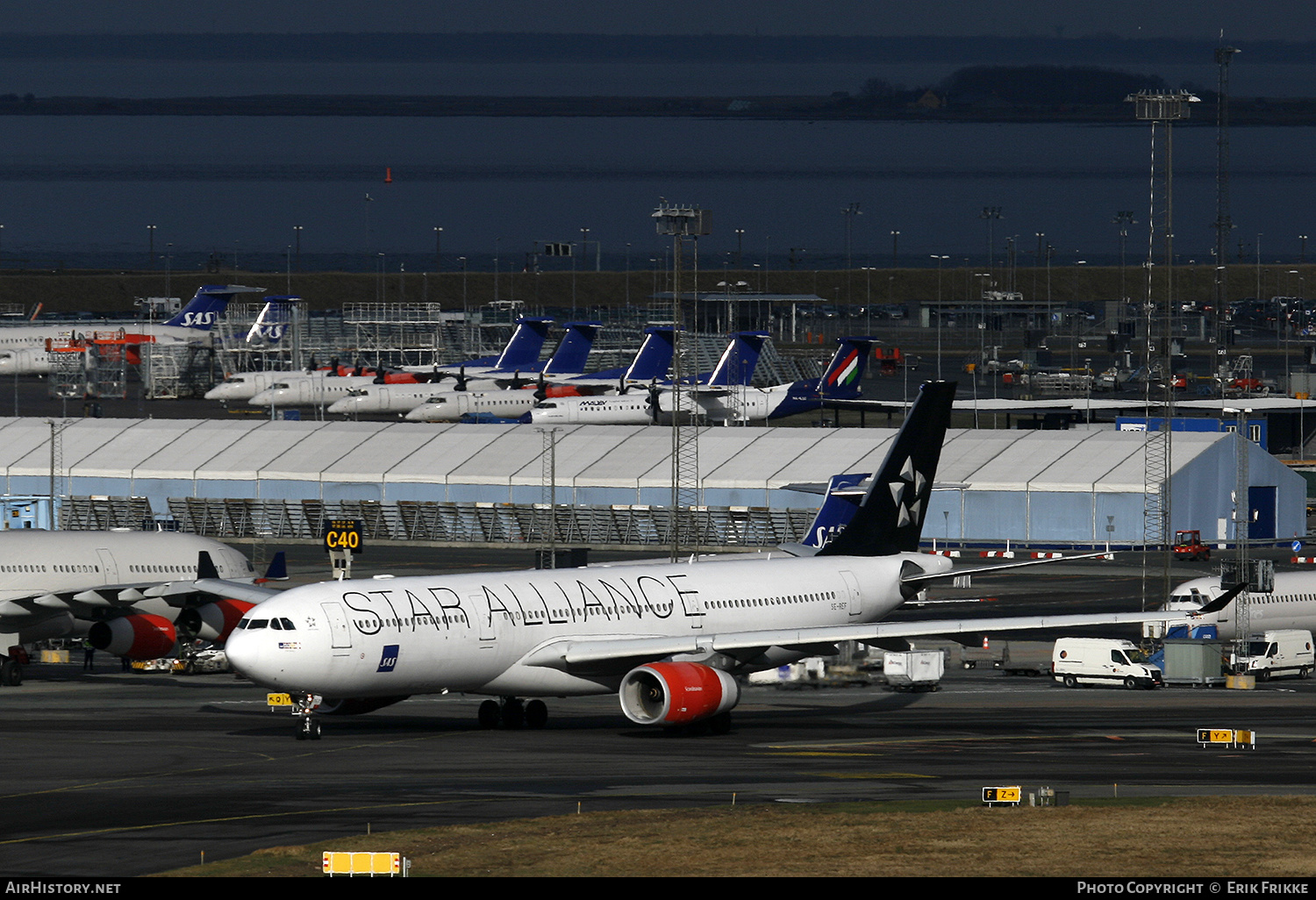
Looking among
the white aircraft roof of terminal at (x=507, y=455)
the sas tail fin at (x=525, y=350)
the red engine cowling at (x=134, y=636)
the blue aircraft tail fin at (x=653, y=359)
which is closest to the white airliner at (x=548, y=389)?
the blue aircraft tail fin at (x=653, y=359)

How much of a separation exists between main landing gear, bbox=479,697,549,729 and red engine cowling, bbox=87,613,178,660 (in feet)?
54.7

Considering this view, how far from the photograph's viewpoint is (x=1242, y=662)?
6825 centimetres

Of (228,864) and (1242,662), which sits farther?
(1242,662)

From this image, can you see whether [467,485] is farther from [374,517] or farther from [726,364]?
[726,364]

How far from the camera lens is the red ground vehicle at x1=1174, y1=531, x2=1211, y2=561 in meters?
97.6

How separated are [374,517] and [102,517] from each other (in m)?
16.3

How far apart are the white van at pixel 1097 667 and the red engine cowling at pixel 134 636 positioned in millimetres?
30901

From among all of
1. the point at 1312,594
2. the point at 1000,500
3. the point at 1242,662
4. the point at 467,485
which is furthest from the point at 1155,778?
the point at 467,485

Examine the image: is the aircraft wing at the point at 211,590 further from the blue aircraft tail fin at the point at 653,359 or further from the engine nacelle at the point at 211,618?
the blue aircraft tail fin at the point at 653,359

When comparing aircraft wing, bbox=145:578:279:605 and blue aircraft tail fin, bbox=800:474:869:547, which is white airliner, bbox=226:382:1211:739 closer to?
blue aircraft tail fin, bbox=800:474:869:547

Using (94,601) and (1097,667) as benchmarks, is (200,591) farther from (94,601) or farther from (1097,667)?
(1097,667)

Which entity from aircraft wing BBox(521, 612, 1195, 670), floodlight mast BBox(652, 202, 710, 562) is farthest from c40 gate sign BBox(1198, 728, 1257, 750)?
floodlight mast BBox(652, 202, 710, 562)

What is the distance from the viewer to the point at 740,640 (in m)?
47.8

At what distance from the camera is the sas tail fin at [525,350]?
7151 inches
